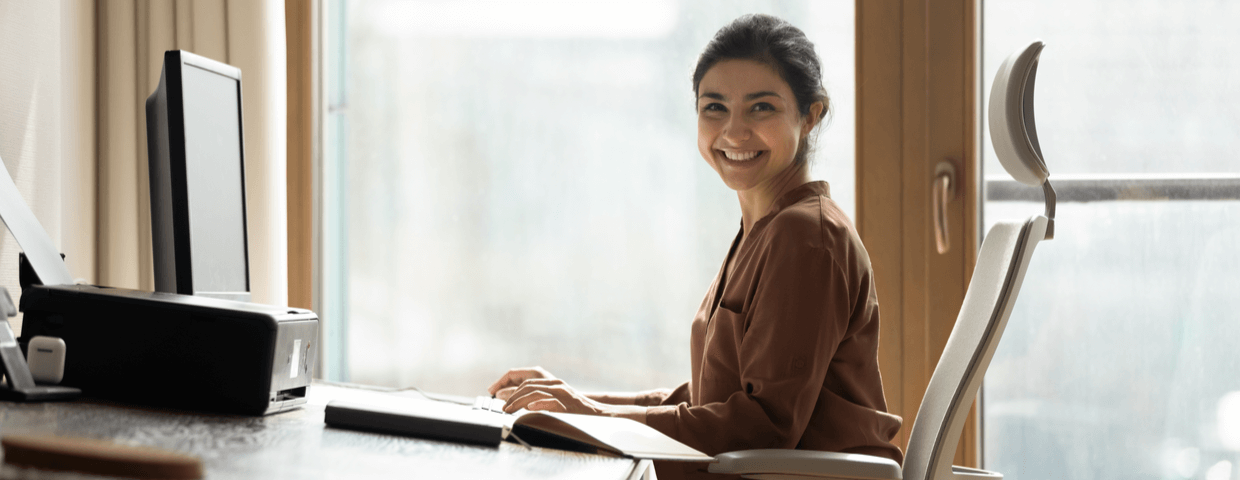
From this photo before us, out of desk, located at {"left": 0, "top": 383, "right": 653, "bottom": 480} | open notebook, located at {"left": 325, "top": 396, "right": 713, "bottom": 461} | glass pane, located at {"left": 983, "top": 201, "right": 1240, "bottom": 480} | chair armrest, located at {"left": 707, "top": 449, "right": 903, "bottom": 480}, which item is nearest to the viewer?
desk, located at {"left": 0, "top": 383, "right": 653, "bottom": 480}

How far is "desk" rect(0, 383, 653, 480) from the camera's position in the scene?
663 millimetres

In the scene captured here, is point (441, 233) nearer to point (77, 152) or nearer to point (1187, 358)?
point (77, 152)

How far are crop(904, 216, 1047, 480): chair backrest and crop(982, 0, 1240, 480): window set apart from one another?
64 centimetres

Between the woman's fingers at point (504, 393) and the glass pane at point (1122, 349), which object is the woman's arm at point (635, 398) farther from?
the glass pane at point (1122, 349)

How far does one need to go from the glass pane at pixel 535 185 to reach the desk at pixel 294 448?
105 centimetres

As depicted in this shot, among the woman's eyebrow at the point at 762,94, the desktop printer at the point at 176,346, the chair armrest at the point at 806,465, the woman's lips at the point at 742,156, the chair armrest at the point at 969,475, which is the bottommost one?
the chair armrest at the point at 969,475

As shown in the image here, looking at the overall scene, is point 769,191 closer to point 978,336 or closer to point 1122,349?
point 978,336

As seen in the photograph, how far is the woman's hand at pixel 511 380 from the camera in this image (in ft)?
4.20

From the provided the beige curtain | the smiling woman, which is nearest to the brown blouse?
the smiling woman

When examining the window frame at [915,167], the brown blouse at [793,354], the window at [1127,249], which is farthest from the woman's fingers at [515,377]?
the window at [1127,249]

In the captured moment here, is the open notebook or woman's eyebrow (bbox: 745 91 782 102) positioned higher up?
woman's eyebrow (bbox: 745 91 782 102)

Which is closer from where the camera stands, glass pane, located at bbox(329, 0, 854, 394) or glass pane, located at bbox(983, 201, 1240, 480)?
glass pane, located at bbox(983, 201, 1240, 480)

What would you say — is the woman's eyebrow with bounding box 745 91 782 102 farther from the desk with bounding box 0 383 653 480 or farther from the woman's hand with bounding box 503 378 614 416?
the desk with bounding box 0 383 653 480

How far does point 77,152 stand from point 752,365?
5.40 feet
